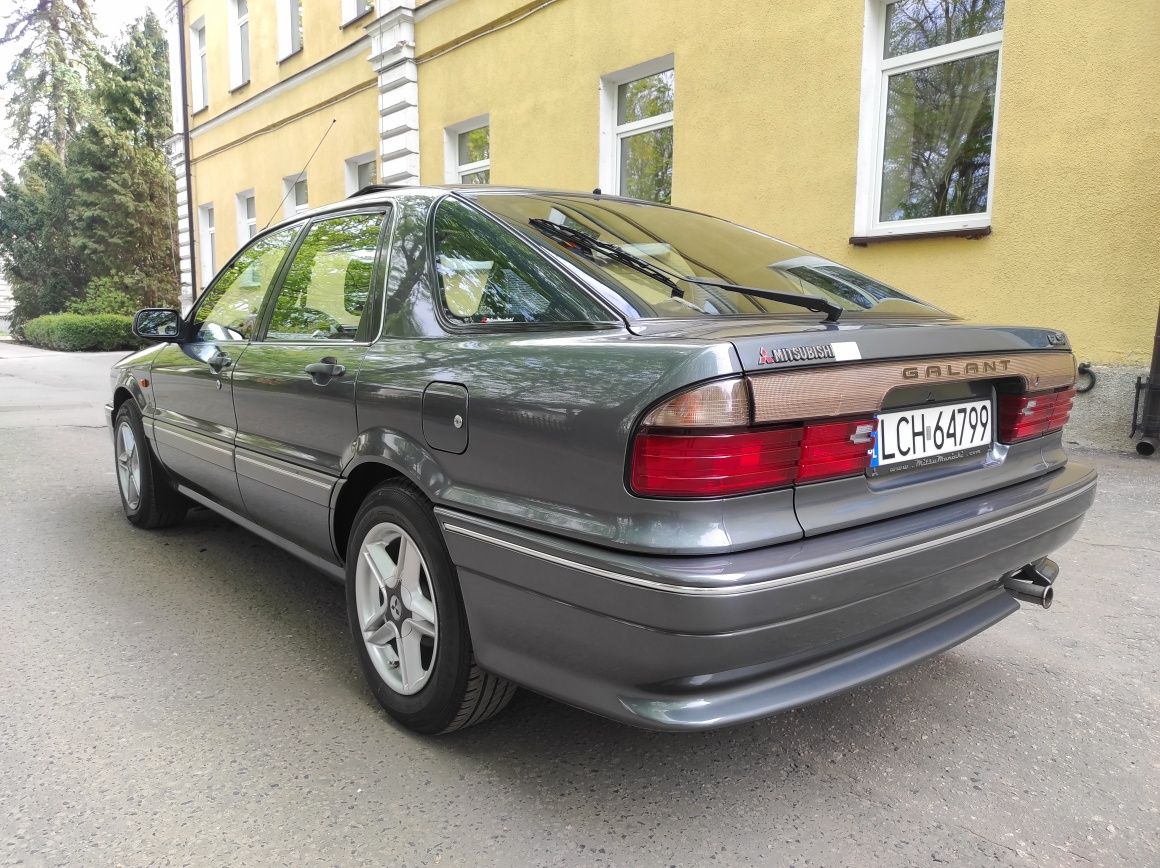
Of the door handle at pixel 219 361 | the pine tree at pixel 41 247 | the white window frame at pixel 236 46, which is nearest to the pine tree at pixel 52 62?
the pine tree at pixel 41 247

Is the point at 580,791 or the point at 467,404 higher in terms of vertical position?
the point at 467,404

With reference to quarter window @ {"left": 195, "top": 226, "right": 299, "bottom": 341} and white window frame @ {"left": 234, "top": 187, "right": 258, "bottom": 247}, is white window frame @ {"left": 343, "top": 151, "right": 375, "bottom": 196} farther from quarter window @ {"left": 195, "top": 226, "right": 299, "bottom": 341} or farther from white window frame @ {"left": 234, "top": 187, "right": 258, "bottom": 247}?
quarter window @ {"left": 195, "top": 226, "right": 299, "bottom": 341}

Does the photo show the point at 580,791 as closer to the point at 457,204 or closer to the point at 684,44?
the point at 457,204

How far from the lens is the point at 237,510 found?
342cm

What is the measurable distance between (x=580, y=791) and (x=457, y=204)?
1710 mm

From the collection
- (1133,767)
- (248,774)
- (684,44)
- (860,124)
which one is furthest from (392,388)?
(684,44)

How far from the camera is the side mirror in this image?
12.6ft

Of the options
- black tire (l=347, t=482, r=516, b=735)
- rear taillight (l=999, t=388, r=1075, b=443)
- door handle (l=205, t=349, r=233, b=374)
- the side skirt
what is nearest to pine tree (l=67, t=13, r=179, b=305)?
the side skirt

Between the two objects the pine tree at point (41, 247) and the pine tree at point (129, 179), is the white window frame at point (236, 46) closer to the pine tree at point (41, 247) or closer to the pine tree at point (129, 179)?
the pine tree at point (129, 179)

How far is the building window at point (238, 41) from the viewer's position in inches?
683

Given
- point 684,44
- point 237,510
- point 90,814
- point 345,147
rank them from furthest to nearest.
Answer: point 345,147 → point 684,44 → point 237,510 → point 90,814

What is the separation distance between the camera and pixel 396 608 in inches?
94.0

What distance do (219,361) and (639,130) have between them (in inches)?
269

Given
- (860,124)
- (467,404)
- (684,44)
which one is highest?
(684,44)
